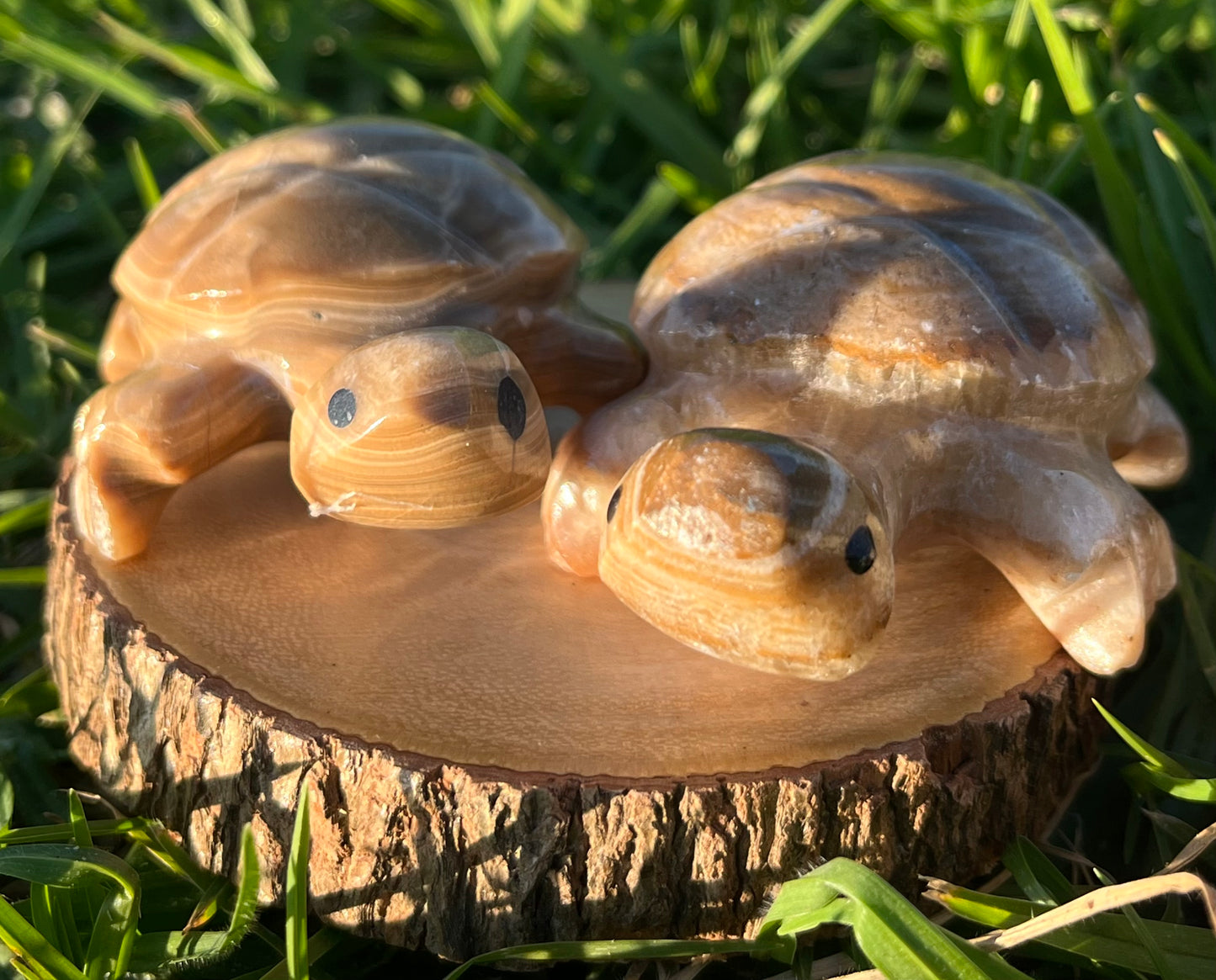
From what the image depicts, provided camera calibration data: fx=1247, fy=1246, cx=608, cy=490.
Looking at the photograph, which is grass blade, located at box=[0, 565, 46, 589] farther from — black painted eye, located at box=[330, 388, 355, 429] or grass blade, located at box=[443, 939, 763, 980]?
grass blade, located at box=[443, 939, 763, 980]

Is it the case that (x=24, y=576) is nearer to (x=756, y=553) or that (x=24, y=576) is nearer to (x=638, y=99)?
(x=756, y=553)

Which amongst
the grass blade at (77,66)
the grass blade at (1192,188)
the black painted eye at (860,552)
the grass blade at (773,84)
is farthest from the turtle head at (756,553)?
the grass blade at (77,66)

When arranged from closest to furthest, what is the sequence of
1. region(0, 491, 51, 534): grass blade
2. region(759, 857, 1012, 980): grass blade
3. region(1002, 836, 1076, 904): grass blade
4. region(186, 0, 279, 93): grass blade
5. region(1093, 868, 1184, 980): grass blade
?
region(759, 857, 1012, 980): grass blade < region(1093, 868, 1184, 980): grass blade < region(1002, 836, 1076, 904): grass blade < region(0, 491, 51, 534): grass blade < region(186, 0, 279, 93): grass blade

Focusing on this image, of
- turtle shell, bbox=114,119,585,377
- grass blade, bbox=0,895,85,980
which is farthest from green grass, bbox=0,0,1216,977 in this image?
turtle shell, bbox=114,119,585,377

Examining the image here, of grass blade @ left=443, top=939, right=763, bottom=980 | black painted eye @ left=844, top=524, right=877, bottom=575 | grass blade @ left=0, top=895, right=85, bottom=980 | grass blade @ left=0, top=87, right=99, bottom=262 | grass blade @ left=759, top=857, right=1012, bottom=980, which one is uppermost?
black painted eye @ left=844, top=524, right=877, bottom=575

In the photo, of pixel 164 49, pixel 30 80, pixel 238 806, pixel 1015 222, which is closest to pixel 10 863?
pixel 238 806

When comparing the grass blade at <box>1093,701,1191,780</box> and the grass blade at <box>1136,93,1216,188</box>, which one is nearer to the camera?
the grass blade at <box>1093,701,1191,780</box>
